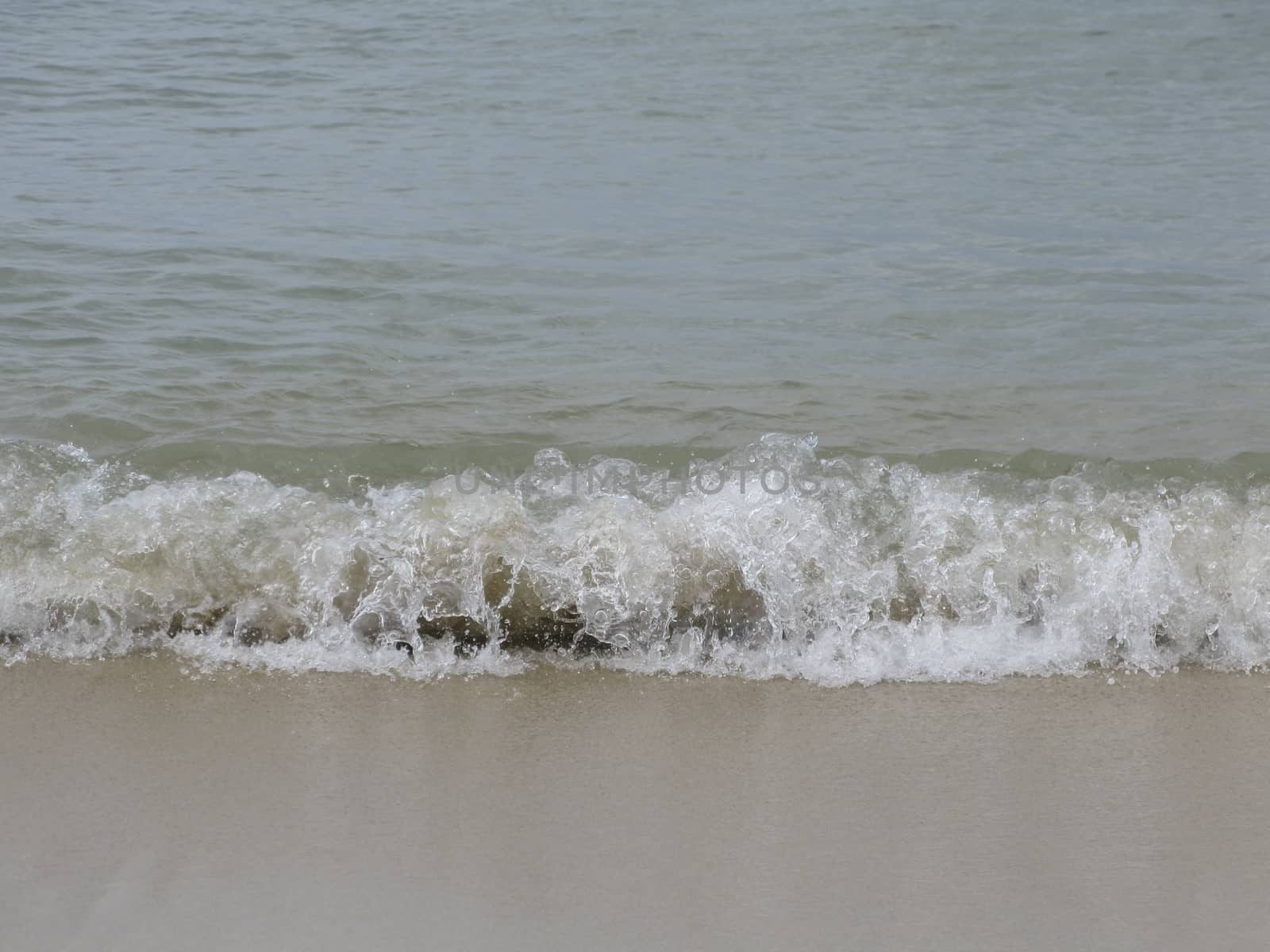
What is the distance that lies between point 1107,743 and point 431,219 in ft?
15.2

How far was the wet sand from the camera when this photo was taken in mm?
2115

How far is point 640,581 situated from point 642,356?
1748 millimetres

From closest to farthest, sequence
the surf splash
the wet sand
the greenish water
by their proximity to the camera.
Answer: the wet sand
the surf splash
the greenish water

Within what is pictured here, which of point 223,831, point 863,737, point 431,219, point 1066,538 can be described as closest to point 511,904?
point 223,831

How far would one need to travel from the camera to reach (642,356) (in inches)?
187

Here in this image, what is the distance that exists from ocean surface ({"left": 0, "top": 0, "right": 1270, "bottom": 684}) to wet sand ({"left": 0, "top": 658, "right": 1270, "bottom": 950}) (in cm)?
17

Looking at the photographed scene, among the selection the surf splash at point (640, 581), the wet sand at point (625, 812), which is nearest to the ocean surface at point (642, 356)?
the surf splash at point (640, 581)

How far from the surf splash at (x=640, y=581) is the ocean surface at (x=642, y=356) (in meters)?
0.01

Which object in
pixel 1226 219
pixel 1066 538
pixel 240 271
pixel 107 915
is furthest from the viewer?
pixel 1226 219

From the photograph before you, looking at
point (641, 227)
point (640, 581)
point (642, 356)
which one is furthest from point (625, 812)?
point (641, 227)

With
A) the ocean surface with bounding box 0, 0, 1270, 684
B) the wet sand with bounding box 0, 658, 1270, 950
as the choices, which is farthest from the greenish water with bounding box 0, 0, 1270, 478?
the wet sand with bounding box 0, 658, 1270, 950

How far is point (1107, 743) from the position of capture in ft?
8.79

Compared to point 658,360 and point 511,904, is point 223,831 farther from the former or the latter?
point 658,360

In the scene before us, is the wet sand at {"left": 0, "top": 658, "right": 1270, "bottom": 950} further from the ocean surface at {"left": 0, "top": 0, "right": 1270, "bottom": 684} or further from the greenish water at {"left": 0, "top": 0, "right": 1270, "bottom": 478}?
the greenish water at {"left": 0, "top": 0, "right": 1270, "bottom": 478}
